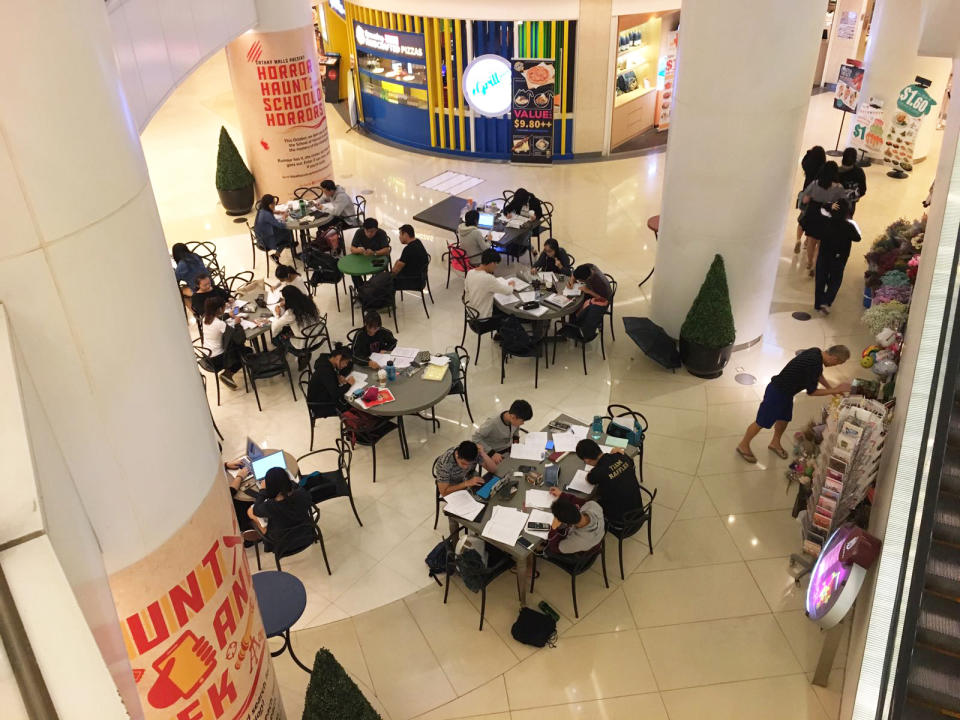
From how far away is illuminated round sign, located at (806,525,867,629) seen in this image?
16.1 ft

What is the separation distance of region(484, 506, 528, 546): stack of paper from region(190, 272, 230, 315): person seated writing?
427 centimetres

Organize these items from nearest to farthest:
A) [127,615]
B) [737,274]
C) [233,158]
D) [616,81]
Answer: [127,615]
[737,274]
[233,158]
[616,81]

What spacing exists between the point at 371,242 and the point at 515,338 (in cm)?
265

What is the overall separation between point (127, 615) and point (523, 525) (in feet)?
10.6

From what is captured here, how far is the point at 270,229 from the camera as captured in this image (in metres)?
10.7

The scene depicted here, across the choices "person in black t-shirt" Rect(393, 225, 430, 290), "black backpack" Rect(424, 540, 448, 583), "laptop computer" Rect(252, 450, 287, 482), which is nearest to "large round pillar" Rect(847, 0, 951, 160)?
"person in black t-shirt" Rect(393, 225, 430, 290)

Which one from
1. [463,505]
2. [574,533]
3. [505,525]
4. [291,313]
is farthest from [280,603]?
[291,313]

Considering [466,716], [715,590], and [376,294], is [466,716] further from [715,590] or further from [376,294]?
[376,294]

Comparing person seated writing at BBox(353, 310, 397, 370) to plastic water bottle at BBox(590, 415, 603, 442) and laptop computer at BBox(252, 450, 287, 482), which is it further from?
plastic water bottle at BBox(590, 415, 603, 442)

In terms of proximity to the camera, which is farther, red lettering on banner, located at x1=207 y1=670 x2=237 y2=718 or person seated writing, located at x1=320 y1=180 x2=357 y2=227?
person seated writing, located at x1=320 y1=180 x2=357 y2=227

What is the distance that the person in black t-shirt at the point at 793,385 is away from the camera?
7.27 metres

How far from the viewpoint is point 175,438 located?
11.7 feet

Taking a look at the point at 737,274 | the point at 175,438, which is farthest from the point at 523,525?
the point at 737,274

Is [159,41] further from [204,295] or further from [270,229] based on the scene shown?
[270,229]
